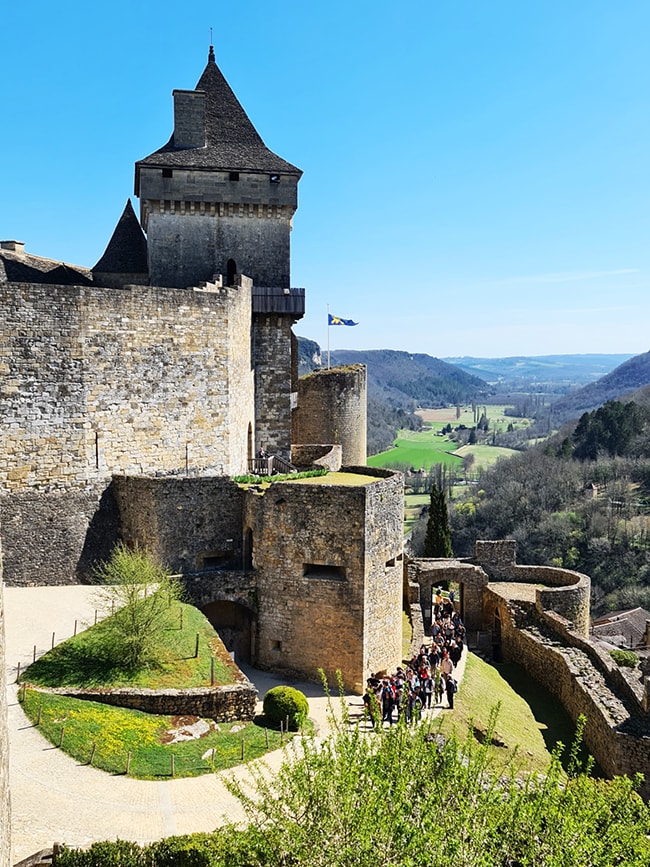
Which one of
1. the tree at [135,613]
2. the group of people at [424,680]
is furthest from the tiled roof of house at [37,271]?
the group of people at [424,680]

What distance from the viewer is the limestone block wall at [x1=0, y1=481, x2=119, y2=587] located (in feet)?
61.9

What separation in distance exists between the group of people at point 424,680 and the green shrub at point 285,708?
56.6 inches

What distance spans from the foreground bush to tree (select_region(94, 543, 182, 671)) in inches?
245

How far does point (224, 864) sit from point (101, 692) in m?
6.44

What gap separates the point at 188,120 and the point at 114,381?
1240 centimetres

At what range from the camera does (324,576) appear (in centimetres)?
1947

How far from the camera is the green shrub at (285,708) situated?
15766 millimetres

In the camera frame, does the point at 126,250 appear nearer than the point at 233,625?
No

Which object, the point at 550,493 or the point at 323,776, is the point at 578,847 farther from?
the point at 550,493

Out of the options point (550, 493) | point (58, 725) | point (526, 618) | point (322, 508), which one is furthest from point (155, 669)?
point (550, 493)

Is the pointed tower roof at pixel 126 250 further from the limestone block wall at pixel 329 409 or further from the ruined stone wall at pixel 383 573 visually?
the ruined stone wall at pixel 383 573

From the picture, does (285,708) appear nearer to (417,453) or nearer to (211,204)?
(211,204)

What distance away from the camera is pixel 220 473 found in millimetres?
23172

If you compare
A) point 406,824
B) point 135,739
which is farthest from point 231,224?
point 406,824
